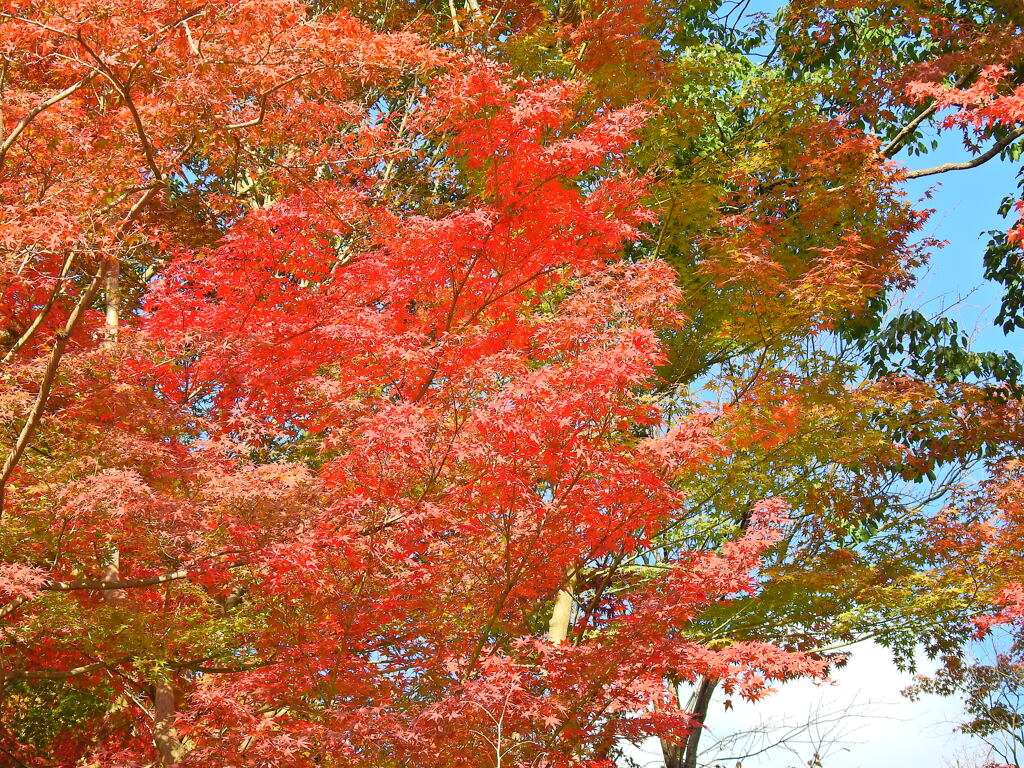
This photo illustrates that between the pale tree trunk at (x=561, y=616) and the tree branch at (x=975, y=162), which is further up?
the tree branch at (x=975, y=162)

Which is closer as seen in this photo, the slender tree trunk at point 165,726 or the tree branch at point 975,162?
the slender tree trunk at point 165,726

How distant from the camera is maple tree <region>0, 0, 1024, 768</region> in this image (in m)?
6.55

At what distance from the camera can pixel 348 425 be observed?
7.27 meters

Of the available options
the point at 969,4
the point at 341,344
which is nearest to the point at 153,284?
the point at 341,344

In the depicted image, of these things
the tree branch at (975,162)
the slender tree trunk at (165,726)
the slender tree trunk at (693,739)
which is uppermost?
the tree branch at (975,162)

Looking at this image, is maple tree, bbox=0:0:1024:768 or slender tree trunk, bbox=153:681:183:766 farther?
slender tree trunk, bbox=153:681:183:766

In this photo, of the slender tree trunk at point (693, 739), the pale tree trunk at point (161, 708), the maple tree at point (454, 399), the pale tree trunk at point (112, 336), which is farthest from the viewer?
→ the slender tree trunk at point (693, 739)

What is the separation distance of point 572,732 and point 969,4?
1207 centimetres

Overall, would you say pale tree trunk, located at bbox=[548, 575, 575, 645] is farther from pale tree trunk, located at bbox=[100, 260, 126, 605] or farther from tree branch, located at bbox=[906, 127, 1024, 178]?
tree branch, located at bbox=[906, 127, 1024, 178]

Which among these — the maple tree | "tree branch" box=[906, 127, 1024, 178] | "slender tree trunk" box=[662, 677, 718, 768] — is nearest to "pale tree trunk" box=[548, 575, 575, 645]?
the maple tree

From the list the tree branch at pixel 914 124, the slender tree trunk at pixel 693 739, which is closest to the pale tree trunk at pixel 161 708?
the slender tree trunk at pixel 693 739

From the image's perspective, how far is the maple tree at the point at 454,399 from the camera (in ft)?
21.5

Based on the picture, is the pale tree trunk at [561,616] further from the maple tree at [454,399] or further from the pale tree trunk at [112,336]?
the pale tree trunk at [112,336]

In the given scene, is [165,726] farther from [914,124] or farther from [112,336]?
[914,124]
